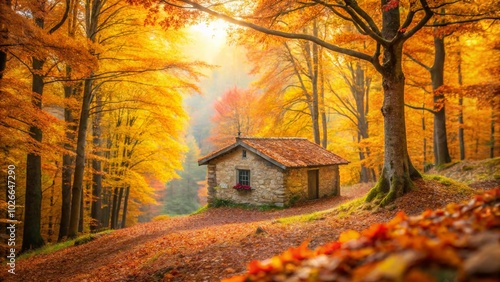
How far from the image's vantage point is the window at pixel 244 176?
1512 cm

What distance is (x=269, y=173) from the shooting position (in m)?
14.4

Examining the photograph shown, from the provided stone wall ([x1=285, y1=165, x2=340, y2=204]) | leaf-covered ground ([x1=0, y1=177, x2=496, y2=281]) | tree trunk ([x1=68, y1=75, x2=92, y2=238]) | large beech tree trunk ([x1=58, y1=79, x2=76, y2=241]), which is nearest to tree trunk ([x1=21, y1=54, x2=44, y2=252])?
tree trunk ([x1=68, y1=75, x2=92, y2=238])

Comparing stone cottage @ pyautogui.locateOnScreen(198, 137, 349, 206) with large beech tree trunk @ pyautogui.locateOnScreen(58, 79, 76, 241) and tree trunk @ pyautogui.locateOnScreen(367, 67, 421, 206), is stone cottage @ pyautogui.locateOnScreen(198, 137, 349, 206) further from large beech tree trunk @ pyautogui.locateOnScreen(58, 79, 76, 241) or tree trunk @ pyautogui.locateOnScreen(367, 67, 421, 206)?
tree trunk @ pyautogui.locateOnScreen(367, 67, 421, 206)

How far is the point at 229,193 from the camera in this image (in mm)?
15516

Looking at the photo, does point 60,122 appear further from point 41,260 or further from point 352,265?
point 352,265

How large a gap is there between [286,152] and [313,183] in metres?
2.09

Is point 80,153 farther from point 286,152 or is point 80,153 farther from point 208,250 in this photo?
point 286,152

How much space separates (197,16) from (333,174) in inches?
484

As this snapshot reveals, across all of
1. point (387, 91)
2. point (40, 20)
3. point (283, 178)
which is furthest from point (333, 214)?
point (40, 20)

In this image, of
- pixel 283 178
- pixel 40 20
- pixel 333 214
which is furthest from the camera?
pixel 283 178

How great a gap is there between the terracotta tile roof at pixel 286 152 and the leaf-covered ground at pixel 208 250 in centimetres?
602

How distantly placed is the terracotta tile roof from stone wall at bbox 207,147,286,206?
0.41 metres

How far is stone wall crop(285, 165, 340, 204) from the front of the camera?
14.3 metres

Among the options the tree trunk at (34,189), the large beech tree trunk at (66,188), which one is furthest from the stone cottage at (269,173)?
the tree trunk at (34,189)
